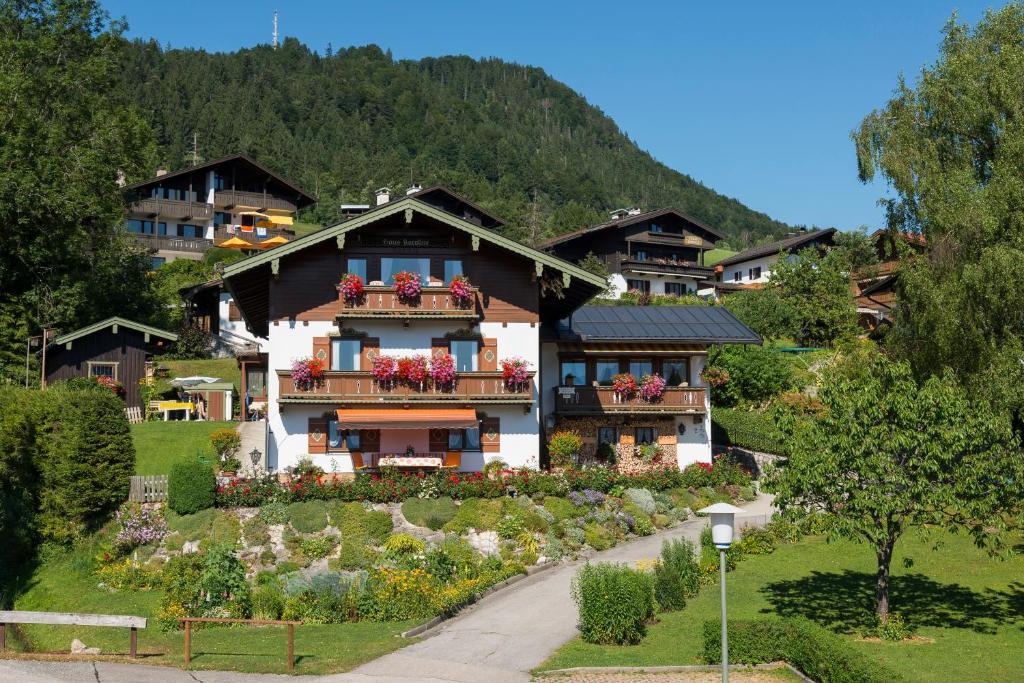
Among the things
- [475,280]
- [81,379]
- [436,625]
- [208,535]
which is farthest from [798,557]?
→ [81,379]

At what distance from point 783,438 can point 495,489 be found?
12391 millimetres

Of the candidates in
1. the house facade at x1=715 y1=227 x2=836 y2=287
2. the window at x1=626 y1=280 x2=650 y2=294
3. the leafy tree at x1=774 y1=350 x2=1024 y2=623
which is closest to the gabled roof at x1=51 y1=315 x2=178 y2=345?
the leafy tree at x1=774 y1=350 x2=1024 y2=623

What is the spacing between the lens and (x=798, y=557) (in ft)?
91.6

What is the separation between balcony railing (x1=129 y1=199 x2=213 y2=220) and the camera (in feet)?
270

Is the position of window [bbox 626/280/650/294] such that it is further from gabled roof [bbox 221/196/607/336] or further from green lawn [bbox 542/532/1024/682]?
green lawn [bbox 542/532/1024/682]

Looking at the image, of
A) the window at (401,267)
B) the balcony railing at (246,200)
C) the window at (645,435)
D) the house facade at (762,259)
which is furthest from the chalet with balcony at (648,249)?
the window at (401,267)

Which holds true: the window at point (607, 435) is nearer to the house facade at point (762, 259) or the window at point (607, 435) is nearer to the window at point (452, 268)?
the window at point (452, 268)

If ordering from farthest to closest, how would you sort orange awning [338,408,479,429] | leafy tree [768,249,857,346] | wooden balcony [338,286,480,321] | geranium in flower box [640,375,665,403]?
leafy tree [768,249,857,346]
geranium in flower box [640,375,665,403]
wooden balcony [338,286,480,321]
orange awning [338,408,479,429]

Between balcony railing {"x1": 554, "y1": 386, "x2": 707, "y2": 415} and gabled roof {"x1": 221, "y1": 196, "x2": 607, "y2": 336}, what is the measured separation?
4.19 m

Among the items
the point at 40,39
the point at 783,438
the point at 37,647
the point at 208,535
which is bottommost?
the point at 37,647

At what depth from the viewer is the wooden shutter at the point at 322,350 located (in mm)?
34719

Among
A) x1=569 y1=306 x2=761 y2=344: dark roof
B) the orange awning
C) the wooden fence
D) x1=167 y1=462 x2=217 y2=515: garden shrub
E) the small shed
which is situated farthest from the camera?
the small shed

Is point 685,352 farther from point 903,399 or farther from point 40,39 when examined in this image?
point 40,39

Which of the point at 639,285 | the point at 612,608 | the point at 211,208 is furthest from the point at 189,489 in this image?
the point at 211,208
